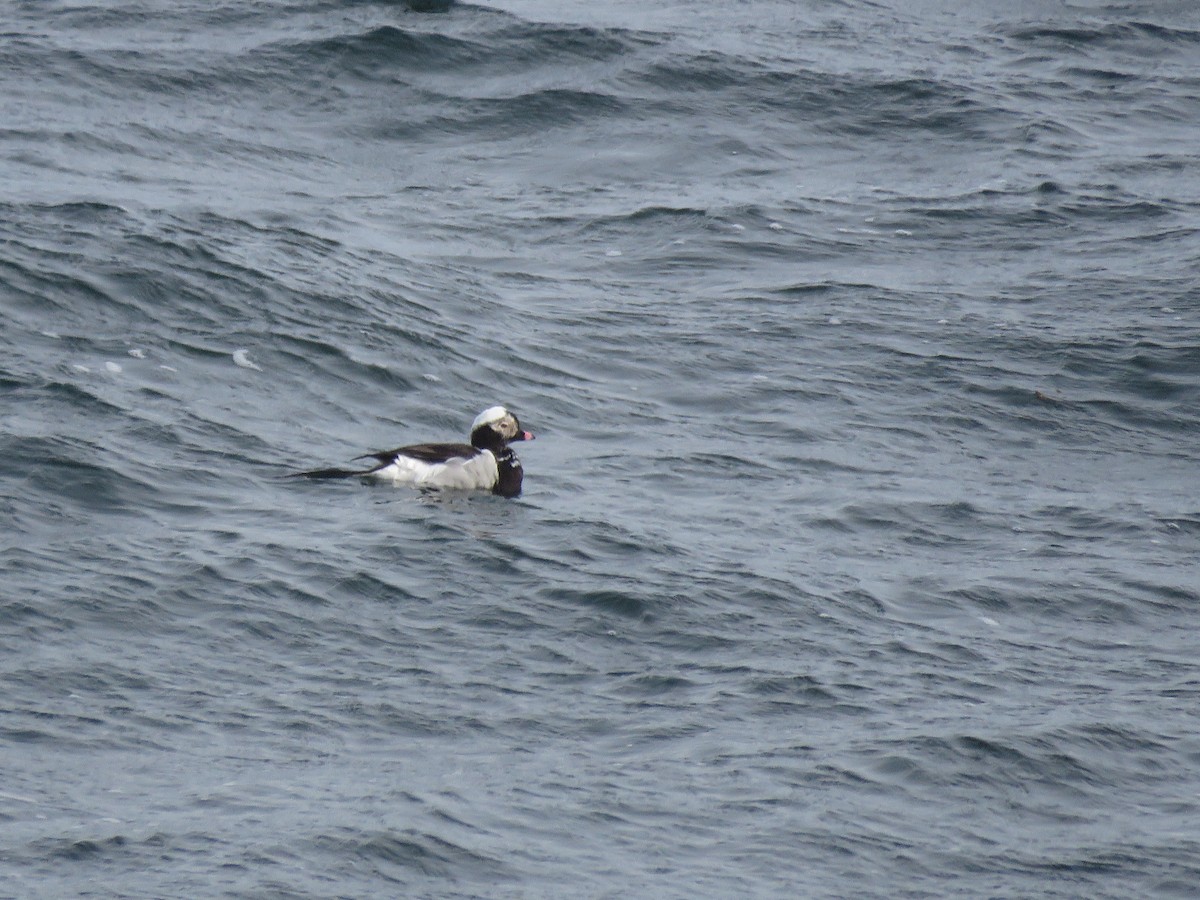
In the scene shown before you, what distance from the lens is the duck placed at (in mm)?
12594

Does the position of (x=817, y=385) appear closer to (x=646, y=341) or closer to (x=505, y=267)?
(x=646, y=341)

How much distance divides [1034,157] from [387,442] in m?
11.0

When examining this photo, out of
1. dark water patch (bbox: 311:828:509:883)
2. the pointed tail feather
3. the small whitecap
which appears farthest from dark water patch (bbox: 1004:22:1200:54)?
dark water patch (bbox: 311:828:509:883)

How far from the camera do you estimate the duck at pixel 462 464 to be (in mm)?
12594

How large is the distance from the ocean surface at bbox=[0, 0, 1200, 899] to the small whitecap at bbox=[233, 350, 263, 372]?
0.16 feet

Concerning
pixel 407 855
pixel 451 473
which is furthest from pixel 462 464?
pixel 407 855

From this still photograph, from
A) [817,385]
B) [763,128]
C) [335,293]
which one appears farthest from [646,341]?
[763,128]

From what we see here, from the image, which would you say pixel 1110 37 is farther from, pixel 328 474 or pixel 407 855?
pixel 407 855

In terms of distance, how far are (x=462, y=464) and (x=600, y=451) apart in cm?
141

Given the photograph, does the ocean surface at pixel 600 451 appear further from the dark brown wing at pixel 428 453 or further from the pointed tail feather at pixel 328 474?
the dark brown wing at pixel 428 453

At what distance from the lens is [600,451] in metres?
14.0

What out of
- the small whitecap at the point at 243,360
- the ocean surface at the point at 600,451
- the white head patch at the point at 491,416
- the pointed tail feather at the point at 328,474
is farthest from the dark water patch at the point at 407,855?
the small whitecap at the point at 243,360

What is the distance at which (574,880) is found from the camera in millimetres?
7773

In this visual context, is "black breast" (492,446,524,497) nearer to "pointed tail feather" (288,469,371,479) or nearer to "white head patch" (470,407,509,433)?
"white head patch" (470,407,509,433)
